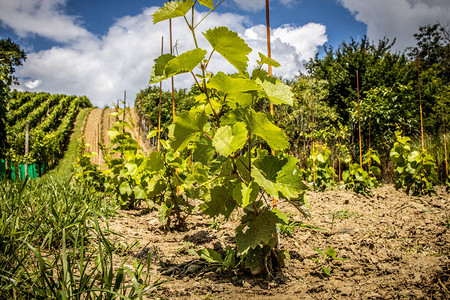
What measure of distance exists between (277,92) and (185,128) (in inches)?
18.4

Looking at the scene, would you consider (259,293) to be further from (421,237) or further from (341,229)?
(421,237)

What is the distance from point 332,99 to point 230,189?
10594 millimetres

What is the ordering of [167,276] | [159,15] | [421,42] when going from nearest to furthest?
[159,15]
[167,276]
[421,42]

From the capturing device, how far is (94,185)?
12.7ft

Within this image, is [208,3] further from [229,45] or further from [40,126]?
[40,126]

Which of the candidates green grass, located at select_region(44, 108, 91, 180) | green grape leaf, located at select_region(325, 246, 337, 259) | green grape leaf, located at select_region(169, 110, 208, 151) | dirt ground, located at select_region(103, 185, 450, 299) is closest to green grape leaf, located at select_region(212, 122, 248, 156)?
green grape leaf, located at select_region(169, 110, 208, 151)

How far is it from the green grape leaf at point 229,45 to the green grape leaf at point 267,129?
234 millimetres

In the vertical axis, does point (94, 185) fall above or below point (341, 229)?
above

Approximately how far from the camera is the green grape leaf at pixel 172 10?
1089mm

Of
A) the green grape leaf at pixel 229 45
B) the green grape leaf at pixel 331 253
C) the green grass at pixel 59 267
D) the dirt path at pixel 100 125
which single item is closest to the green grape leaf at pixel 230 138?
the green grape leaf at pixel 229 45

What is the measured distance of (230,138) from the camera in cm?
109

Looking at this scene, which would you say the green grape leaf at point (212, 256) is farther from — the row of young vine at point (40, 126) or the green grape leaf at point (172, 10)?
the row of young vine at point (40, 126)

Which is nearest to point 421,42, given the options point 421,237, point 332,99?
point 332,99

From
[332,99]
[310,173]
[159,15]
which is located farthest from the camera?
[332,99]
